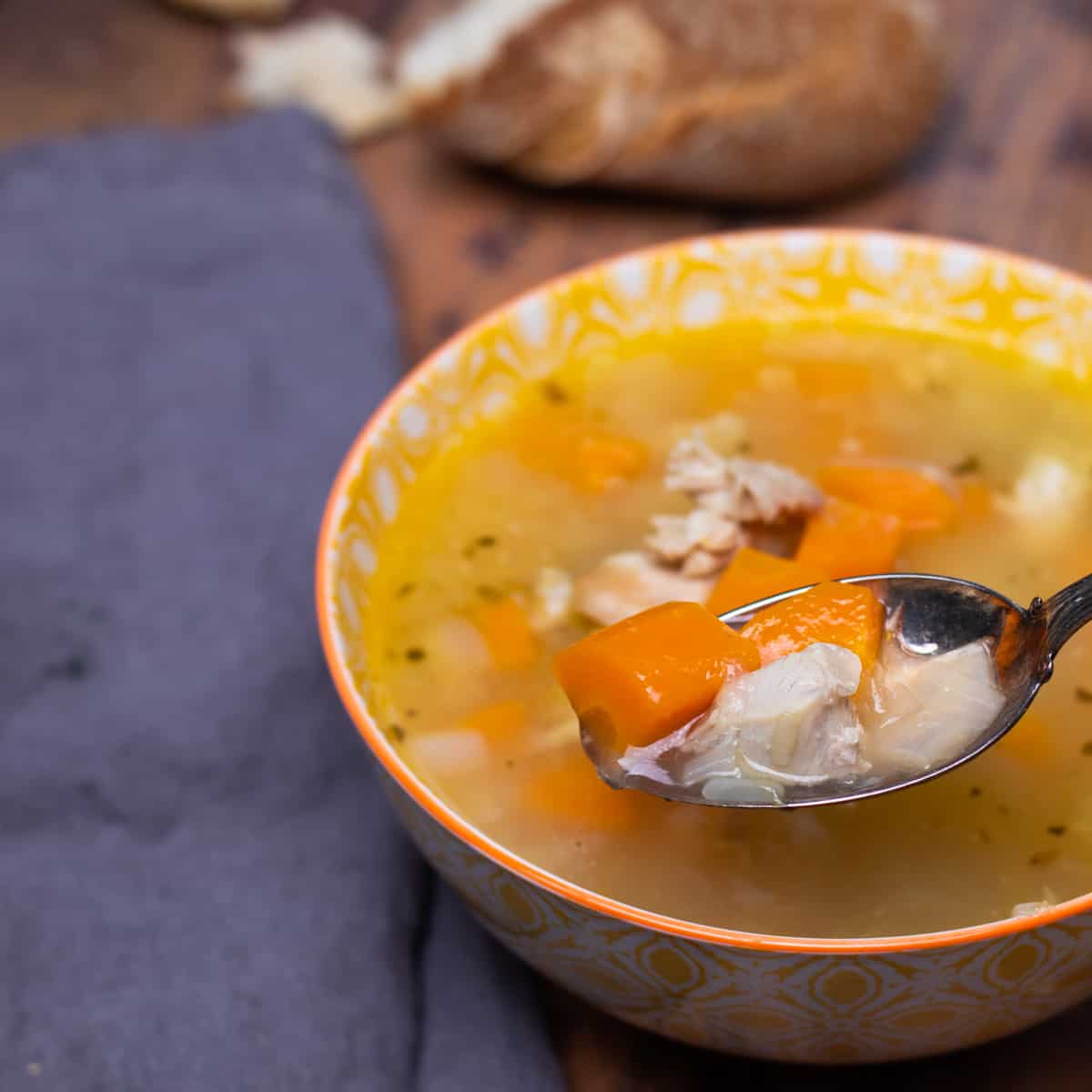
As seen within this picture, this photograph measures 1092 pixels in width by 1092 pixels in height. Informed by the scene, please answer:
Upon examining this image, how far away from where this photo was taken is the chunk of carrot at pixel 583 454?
5.77 feet

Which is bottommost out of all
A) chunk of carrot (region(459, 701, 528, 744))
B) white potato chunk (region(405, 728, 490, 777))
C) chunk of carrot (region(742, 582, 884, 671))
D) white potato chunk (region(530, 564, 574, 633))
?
white potato chunk (region(405, 728, 490, 777))

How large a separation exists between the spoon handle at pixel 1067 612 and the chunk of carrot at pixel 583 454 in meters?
0.63

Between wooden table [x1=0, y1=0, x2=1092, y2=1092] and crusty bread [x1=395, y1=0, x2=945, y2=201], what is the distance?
0.32ft

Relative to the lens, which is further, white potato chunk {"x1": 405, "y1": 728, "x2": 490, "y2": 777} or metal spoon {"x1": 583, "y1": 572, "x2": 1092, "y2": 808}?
white potato chunk {"x1": 405, "y1": 728, "x2": 490, "y2": 777}

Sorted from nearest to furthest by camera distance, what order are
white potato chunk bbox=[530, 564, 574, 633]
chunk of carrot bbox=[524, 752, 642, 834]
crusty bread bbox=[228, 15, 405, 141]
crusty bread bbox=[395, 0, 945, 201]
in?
chunk of carrot bbox=[524, 752, 642, 834]
white potato chunk bbox=[530, 564, 574, 633]
crusty bread bbox=[395, 0, 945, 201]
crusty bread bbox=[228, 15, 405, 141]

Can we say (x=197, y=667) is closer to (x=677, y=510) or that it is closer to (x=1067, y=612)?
(x=677, y=510)

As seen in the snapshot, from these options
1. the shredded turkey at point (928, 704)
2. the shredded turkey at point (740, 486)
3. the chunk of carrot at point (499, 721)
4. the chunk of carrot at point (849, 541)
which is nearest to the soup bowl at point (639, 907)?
the chunk of carrot at point (499, 721)

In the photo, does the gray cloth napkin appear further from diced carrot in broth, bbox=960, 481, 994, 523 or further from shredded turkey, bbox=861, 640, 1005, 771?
diced carrot in broth, bbox=960, 481, 994, 523

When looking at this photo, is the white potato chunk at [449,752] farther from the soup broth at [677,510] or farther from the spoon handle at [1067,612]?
the spoon handle at [1067,612]

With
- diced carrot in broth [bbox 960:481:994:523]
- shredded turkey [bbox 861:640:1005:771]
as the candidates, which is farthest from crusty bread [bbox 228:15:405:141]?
shredded turkey [bbox 861:640:1005:771]

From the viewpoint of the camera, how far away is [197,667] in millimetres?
1897

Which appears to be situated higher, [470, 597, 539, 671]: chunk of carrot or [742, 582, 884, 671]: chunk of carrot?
[742, 582, 884, 671]: chunk of carrot

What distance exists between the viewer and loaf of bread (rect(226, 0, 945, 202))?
2529 mm

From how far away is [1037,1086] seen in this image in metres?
1.41
